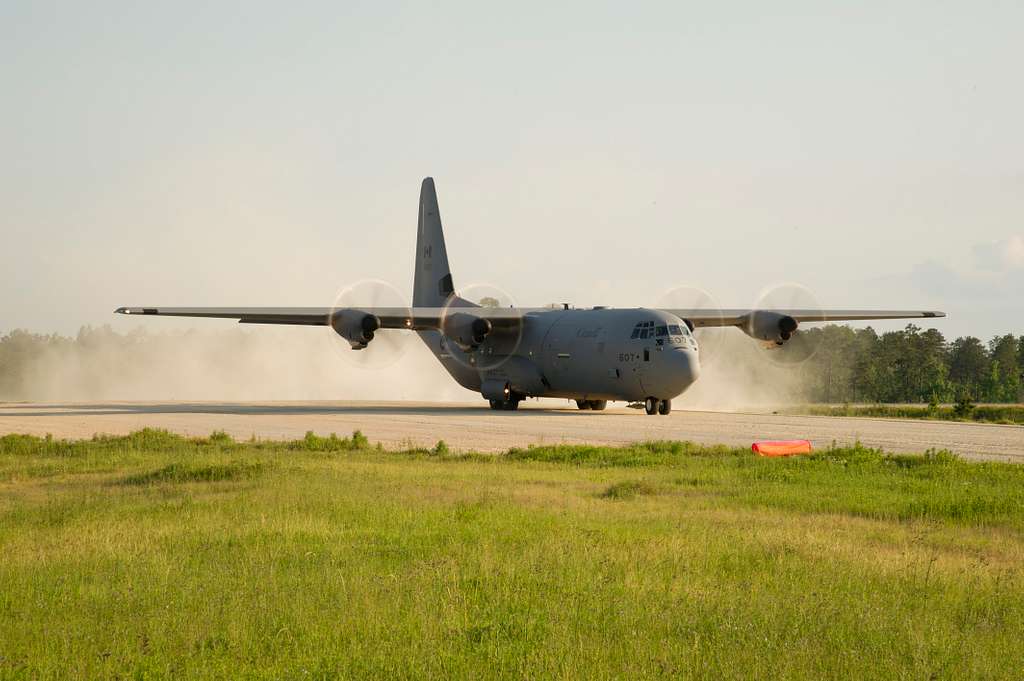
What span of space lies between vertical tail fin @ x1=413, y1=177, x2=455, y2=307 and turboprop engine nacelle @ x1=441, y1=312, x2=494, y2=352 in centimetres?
867

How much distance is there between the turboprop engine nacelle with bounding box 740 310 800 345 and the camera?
39969 millimetres

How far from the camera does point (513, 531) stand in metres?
10.9

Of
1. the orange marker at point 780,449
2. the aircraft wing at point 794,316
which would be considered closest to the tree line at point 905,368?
the aircraft wing at point 794,316

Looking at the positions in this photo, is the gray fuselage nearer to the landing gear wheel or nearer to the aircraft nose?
the aircraft nose

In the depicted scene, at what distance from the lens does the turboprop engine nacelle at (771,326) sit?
40.0 meters

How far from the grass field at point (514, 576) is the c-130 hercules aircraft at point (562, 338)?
743 inches

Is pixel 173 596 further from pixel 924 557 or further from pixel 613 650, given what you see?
pixel 924 557

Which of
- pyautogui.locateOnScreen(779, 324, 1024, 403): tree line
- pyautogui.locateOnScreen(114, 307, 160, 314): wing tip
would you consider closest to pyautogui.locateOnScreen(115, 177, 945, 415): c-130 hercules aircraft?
pyautogui.locateOnScreen(114, 307, 160, 314): wing tip

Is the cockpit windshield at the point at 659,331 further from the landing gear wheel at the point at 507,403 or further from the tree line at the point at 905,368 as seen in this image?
the tree line at the point at 905,368

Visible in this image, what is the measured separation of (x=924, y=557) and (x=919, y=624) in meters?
2.76

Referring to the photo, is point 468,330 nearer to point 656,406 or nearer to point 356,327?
point 356,327

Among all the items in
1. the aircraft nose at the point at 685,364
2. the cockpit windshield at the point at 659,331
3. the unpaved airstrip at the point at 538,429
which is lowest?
the unpaved airstrip at the point at 538,429

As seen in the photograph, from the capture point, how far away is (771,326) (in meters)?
40.0

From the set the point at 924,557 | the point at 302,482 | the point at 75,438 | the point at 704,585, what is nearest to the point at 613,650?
the point at 704,585
